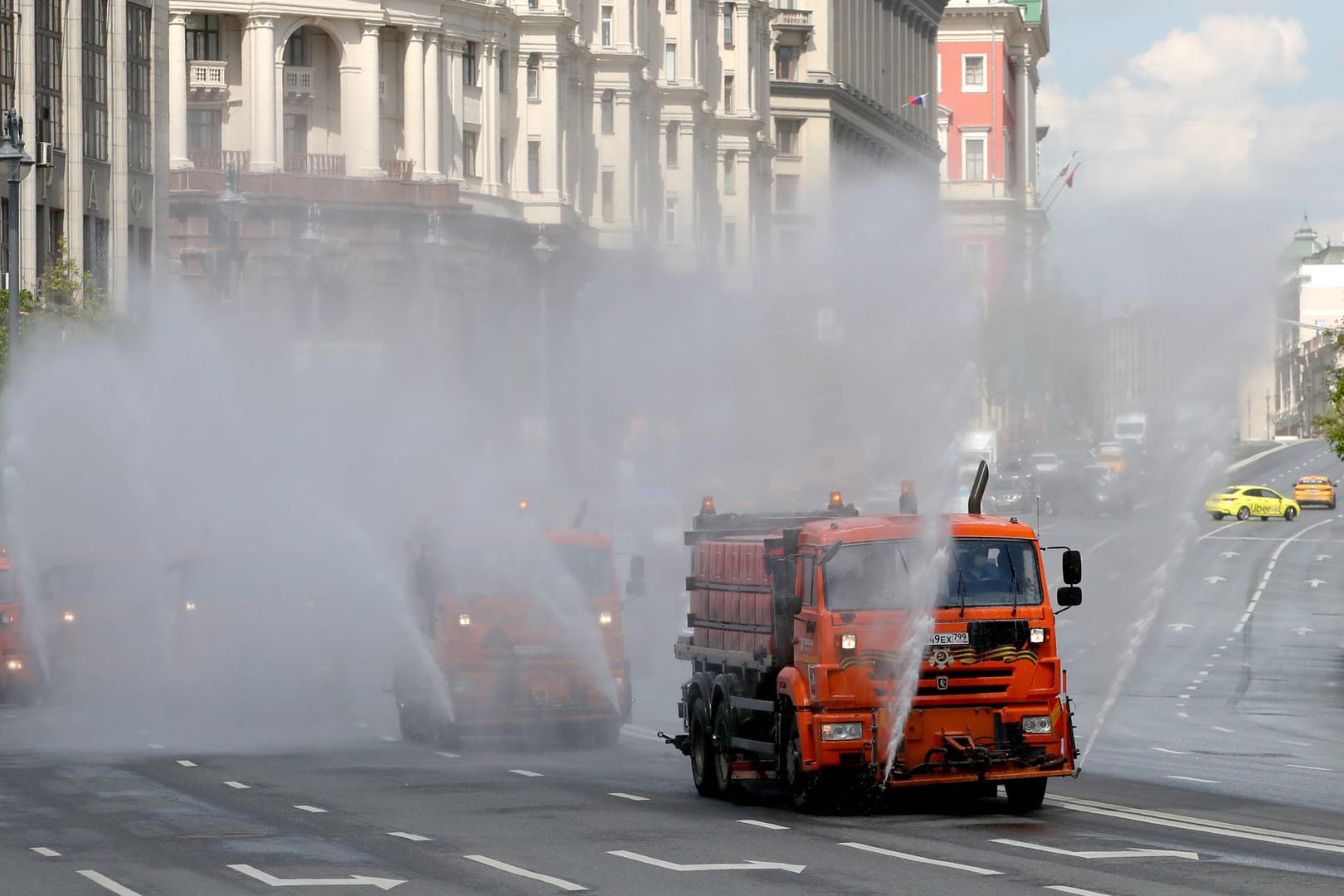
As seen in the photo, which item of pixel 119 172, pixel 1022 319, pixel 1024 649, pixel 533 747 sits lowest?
pixel 533 747

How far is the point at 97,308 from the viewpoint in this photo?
174 feet

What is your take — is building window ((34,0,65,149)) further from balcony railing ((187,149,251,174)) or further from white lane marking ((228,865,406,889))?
white lane marking ((228,865,406,889))

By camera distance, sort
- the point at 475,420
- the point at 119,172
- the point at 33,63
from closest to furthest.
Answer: the point at 33,63
the point at 119,172
the point at 475,420

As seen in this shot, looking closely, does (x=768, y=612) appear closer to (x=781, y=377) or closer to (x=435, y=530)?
(x=435, y=530)

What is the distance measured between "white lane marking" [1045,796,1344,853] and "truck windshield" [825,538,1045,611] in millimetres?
1981

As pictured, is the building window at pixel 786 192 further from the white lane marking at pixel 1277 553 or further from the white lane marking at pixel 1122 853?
the white lane marking at pixel 1122 853

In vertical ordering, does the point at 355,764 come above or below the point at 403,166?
below

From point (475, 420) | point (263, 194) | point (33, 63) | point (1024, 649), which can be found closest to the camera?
point (1024, 649)

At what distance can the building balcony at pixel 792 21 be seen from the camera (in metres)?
142

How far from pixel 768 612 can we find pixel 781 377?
4612cm

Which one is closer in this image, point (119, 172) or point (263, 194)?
point (119, 172)

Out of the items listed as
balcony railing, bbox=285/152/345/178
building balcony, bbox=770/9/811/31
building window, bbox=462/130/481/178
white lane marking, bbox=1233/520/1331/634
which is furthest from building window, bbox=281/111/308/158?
building balcony, bbox=770/9/811/31

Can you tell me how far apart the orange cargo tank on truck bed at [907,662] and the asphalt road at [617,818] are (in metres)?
0.49

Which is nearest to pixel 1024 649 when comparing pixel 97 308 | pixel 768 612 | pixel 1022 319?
pixel 768 612
